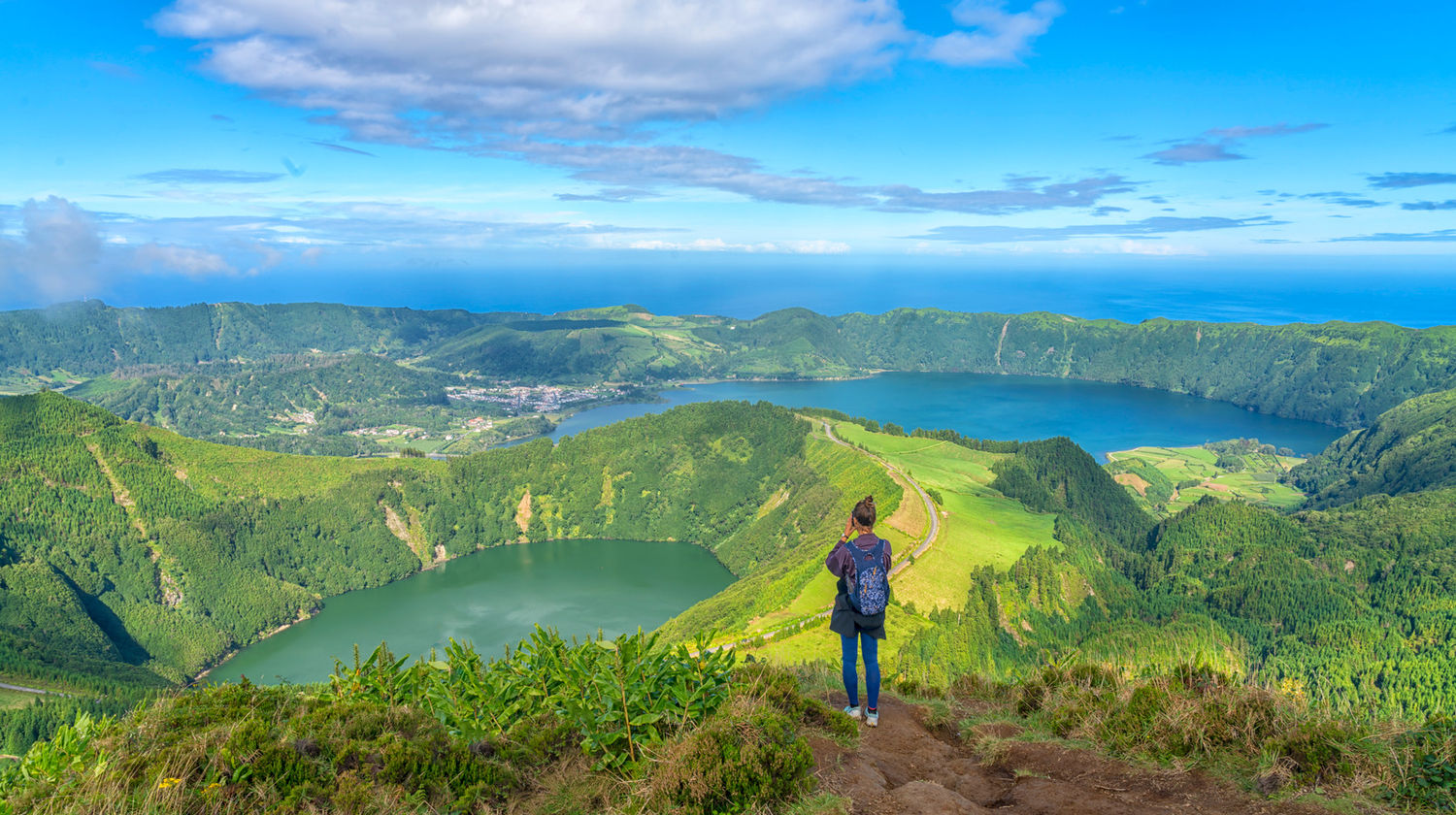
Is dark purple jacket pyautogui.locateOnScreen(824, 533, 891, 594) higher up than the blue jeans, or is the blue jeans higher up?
dark purple jacket pyautogui.locateOnScreen(824, 533, 891, 594)

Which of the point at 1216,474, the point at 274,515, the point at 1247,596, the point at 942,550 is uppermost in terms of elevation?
the point at 942,550

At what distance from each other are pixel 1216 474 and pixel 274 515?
189406mm

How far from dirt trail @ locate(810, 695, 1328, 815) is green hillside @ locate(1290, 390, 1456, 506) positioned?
508 feet

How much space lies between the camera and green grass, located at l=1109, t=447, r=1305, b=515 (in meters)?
139

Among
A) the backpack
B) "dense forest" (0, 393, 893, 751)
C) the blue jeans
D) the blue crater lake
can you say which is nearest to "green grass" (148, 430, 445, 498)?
"dense forest" (0, 393, 893, 751)

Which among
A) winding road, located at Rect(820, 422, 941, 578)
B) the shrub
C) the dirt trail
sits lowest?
winding road, located at Rect(820, 422, 941, 578)

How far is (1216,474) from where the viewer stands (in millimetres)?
156625

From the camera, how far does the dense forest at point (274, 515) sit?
92750 mm

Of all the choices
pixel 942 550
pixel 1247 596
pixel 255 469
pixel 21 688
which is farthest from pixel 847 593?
pixel 255 469

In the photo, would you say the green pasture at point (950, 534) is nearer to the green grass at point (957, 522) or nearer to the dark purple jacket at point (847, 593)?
the green grass at point (957, 522)

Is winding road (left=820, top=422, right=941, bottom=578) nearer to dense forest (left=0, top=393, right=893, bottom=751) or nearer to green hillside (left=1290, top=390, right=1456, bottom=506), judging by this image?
dense forest (left=0, top=393, right=893, bottom=751)

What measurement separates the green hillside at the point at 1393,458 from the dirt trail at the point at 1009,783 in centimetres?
15486

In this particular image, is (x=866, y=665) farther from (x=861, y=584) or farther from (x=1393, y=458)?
(x=1393, y=458)

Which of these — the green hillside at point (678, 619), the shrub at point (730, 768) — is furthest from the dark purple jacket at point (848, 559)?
the shrub at point (730, 768)
